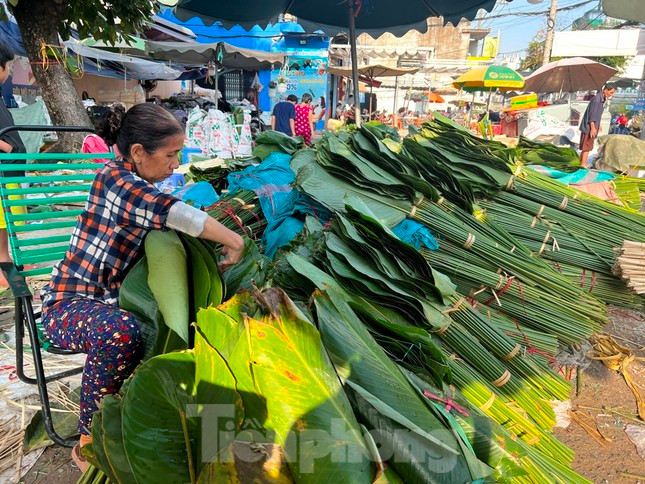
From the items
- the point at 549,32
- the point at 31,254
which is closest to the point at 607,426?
the point at 31,254

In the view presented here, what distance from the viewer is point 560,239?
2.77 meters

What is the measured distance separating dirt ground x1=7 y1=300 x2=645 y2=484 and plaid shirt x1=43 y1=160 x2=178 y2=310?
76 cm

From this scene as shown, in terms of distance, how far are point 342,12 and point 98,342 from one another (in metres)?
4.38

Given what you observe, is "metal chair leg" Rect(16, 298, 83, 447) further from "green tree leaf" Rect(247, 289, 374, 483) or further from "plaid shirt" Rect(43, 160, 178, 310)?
"green tree leaf" Rect(247, 289, 374, 483)

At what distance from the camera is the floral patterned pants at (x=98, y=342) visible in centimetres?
139

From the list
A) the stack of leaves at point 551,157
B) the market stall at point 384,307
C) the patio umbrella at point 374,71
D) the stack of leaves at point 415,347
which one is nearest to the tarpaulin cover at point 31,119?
the market stall at point 384,307

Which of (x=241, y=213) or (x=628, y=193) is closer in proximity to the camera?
(x=241, y=213)

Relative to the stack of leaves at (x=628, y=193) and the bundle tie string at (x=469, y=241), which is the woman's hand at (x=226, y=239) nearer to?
the bundle tie string at (x=469, y=241)

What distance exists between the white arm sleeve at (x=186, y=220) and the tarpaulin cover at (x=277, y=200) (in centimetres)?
82

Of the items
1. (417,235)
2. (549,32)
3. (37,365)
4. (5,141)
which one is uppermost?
(549,32)

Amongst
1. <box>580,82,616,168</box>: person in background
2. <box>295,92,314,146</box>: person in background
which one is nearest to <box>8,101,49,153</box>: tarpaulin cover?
<box>295,92,314,146</box>: person in background

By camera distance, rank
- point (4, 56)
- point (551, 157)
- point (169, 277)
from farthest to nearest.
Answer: point (551, 157)
point (4, 56)
point (169, 277)

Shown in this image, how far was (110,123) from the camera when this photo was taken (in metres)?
1.57

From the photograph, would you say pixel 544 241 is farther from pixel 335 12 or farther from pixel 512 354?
pixel 335 12
